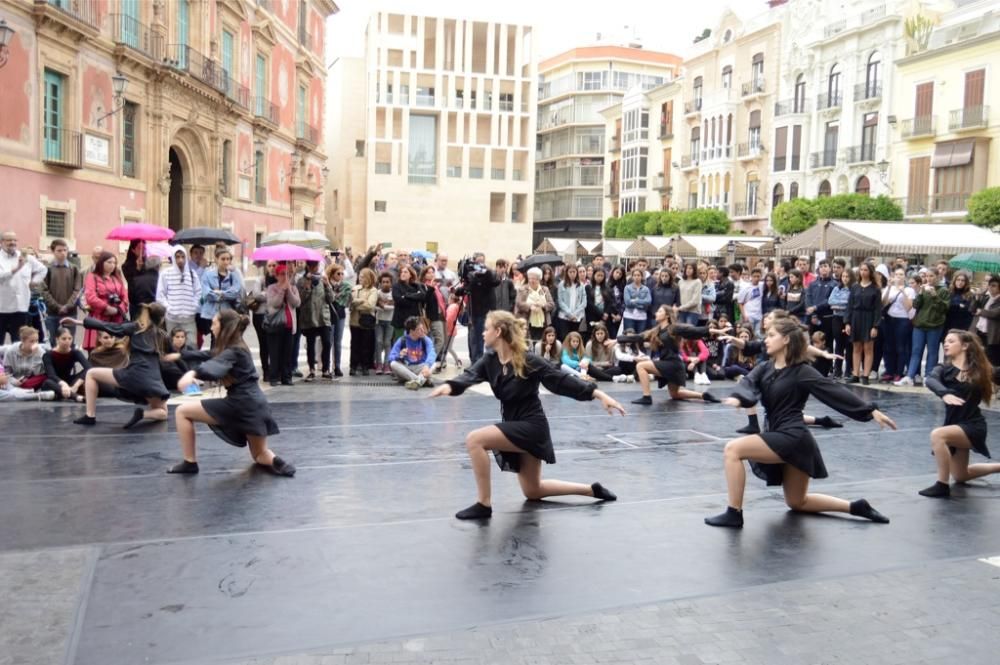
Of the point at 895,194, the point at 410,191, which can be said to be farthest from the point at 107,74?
the point at 410,191

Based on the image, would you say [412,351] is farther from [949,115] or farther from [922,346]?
[949,115]

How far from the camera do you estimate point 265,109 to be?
3669cm

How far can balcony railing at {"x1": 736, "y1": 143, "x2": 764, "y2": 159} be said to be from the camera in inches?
2084

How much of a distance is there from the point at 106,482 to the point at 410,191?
6099 cm

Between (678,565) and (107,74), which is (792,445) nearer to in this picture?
(678,565)

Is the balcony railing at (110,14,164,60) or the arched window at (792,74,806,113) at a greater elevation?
the arched window at (792,74,806,113)

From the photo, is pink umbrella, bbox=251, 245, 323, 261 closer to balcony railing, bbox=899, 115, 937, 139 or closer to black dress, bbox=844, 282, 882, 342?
black dress, bbox=844, 282, 882, 342

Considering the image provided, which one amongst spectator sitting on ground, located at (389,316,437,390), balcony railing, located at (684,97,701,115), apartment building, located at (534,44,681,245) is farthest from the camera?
apartment building, located at (534,44,681,245)

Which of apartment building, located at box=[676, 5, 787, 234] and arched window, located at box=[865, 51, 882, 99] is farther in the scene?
apartment building, located at box=[676, 5, 787, 234]

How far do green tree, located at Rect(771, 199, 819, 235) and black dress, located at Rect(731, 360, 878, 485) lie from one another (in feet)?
125

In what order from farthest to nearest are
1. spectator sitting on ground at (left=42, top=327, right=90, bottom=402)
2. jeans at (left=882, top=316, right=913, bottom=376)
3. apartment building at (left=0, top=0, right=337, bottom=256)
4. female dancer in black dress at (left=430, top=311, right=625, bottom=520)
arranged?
apartment building at (left=0, top=0, right=337, bottom=256), jeans at (left=882, top=316, right=913, bottom=376), spectator sitting on ground at (left=42, top=327, right=90, bottom=402), female dancer in black dress at (left=430, top=311, right=625, bottom=520)

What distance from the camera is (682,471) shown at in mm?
8664

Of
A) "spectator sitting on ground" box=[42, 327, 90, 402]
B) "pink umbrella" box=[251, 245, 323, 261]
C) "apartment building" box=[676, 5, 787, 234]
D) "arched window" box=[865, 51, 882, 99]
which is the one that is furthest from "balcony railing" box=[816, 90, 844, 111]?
"spectator sitting on ground" box=[42, 327, 90, 402]

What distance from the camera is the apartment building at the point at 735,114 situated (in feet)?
173
